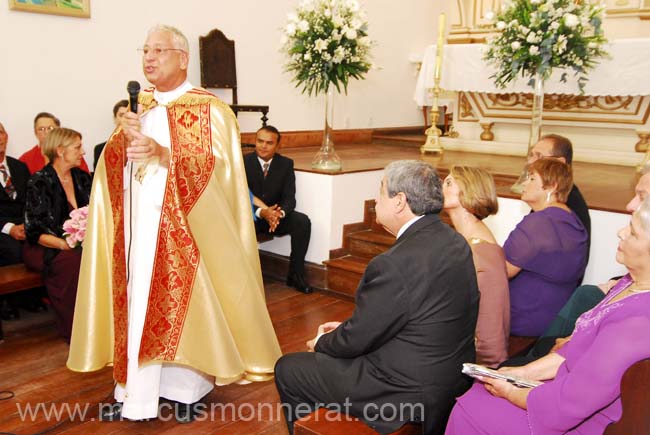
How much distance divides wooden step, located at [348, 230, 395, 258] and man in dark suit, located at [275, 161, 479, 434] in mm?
3037

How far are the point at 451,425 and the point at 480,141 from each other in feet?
20.9

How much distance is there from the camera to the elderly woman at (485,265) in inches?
98.3

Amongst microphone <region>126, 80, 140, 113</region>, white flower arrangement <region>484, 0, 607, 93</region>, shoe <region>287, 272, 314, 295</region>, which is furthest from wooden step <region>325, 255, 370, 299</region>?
microphone <region>126, 80, 140, 113</region>

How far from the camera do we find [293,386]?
7.77ft

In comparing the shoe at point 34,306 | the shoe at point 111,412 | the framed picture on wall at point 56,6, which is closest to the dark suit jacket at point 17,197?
the shoe at point 34,306

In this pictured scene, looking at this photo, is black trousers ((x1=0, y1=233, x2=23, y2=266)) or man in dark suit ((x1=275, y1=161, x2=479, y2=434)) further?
black trousers ((x1=0, y1=233, x2=23, y2=266))

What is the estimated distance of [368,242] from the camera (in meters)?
5.32

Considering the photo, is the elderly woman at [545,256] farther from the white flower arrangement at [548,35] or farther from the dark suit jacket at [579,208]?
the white flower arrangement at [548,35]

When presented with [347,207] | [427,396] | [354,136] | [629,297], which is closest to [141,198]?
[427,396]

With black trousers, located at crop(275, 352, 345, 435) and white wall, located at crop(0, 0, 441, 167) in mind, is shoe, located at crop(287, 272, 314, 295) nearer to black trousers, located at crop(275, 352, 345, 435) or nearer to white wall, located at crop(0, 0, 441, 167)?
white wall, located at crop(0, 0, 441, 167)

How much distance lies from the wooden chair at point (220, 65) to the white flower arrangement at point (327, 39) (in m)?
1.48

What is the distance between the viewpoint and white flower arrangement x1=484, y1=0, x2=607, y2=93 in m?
4.63

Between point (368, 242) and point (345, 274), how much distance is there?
395 mm

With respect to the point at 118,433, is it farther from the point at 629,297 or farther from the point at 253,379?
the point at 629,297
